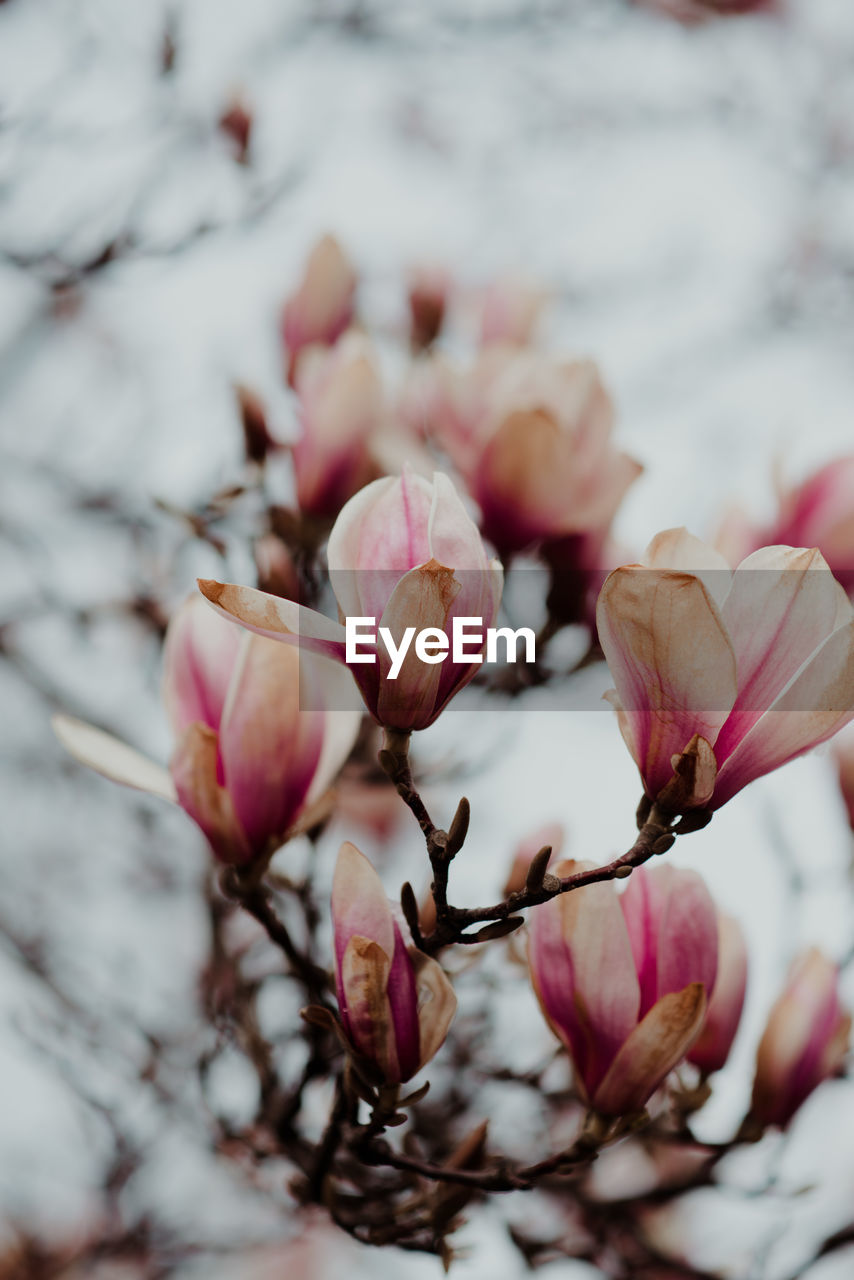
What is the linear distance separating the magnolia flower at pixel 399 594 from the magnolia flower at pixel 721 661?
0.05 metres

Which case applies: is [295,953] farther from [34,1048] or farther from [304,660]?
[34,1048]

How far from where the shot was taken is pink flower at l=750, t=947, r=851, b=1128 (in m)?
0.58

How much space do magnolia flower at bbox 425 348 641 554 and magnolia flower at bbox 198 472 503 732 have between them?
0.30 meters

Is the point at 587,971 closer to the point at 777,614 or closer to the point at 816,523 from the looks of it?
the point at 777,614

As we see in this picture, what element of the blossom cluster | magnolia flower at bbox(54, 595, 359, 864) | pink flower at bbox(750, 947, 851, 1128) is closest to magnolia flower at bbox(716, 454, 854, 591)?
the blossom cluster

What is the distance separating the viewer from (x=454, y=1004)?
402 mm

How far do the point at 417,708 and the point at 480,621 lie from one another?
41 millimetres

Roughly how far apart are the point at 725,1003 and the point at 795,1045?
2.1 inches

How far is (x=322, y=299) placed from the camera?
0.86 m

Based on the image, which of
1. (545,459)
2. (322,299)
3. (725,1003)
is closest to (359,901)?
(725,1003)

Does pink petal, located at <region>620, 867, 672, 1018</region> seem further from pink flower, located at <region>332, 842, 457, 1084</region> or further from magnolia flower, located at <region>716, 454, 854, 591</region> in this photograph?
magnolia flower, located at <region>716, 454, 854, 591</region>

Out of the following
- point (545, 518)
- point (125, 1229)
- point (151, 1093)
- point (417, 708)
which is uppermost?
point (545, 518)

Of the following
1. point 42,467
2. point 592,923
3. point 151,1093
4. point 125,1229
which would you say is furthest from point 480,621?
point 42,467

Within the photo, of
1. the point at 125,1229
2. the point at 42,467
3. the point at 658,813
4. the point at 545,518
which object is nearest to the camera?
the point at 658,813
